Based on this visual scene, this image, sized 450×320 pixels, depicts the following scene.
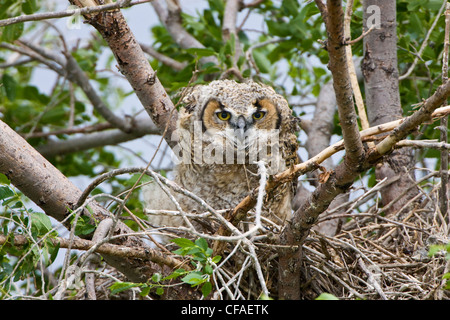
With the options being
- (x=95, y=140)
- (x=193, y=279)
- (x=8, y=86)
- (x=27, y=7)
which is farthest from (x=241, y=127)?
(x=8, y=86)

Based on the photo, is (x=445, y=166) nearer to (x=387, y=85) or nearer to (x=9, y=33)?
(x=387, y=85)

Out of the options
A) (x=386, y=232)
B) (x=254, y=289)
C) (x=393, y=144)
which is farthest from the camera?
(x=386, y=232)

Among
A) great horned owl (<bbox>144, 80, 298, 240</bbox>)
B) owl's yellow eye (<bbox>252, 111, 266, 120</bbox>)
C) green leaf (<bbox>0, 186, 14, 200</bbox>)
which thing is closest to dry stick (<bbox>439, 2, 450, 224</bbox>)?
great horned owl (<bbox>144, 80, 298, 240</bbox>)

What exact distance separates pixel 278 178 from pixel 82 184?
1885 millimetres

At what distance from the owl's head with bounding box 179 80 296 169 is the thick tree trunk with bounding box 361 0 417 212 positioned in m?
0.48

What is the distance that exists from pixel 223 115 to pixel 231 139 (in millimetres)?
130

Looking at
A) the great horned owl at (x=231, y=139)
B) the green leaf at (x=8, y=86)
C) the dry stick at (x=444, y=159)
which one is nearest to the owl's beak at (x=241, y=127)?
the great horned owl at (x=231, y=139)

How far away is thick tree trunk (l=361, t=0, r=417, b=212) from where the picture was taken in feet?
8.49

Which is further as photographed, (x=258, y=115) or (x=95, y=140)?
(x=95, y=140)

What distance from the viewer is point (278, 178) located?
66.5 inches

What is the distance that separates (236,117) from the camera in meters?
2.41

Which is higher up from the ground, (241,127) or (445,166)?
(241,127)
